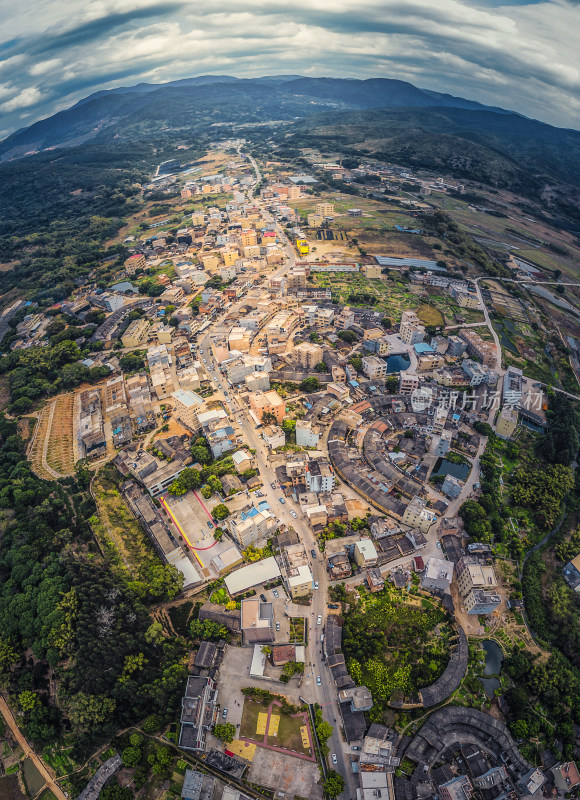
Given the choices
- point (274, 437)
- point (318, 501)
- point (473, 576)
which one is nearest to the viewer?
point (473, 576)

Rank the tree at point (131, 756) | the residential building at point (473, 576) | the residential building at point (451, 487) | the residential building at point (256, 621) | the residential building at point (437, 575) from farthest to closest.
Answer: the residential building at point (451, 487) < the residential building at point (437, 575) < the residential building at point (473, 576) < the residential building at point (256, 621) < the tree at point (131, 756)

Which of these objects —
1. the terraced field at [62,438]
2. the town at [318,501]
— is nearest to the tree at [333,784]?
the town at [318,501]

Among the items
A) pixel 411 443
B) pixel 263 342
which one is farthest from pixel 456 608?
pixel 263 342

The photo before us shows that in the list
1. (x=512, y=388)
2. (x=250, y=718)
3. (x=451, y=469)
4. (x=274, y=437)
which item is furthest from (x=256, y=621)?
(x=512, y=388)

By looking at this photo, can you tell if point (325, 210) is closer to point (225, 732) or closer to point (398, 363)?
point (398, 363)

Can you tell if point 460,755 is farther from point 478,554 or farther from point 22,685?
point 22,685

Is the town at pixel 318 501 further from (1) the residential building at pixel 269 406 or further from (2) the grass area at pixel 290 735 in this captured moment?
(1) the residential building at pixel 269 406
